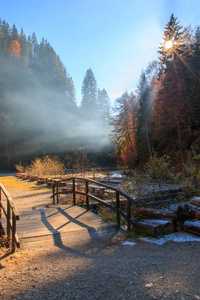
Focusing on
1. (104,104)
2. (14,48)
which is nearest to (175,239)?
(14,48)

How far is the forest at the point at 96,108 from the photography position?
62.5 feet

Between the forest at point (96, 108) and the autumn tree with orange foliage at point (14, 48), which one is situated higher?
the autumn tree with orange foliage at point (14, 48)

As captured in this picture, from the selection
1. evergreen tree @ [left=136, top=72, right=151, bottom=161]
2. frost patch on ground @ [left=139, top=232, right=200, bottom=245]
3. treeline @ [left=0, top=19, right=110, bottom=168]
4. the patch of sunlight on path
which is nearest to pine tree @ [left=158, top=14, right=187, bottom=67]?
evergreen tree @ [left=136, top=72, right=151, bottom=161]

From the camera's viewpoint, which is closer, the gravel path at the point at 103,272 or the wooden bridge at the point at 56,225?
the gravel path at the point at 103,272

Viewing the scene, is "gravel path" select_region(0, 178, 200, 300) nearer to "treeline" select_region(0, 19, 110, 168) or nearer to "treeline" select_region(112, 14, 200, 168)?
"treeline" select_region(112, 14, 200, 168)

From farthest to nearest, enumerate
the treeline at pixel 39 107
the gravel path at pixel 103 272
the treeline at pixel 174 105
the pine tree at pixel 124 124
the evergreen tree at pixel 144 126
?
the treeline at pixel 39 107, the pine tree at pixel 124 124, the evergreen tree at pixel 144 126, the treeline at pixel 174 105, the gravel path at pixel 103 272

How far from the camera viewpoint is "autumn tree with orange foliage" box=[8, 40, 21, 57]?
150 ft

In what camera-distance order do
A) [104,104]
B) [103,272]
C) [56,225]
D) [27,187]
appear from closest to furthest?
[103,272], [56,225], [27,187], [104,104]

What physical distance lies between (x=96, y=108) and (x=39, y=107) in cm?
1869

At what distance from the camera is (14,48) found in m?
46.2

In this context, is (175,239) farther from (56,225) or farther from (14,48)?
(14,48)

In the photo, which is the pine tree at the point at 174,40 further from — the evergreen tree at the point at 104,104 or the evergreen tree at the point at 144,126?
the evergreen tree at the point at 104,104

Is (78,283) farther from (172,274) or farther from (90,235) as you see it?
(90,235)

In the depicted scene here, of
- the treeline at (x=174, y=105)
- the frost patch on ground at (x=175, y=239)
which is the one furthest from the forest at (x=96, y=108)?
the frost patch on ground at (x=175, y=239)
